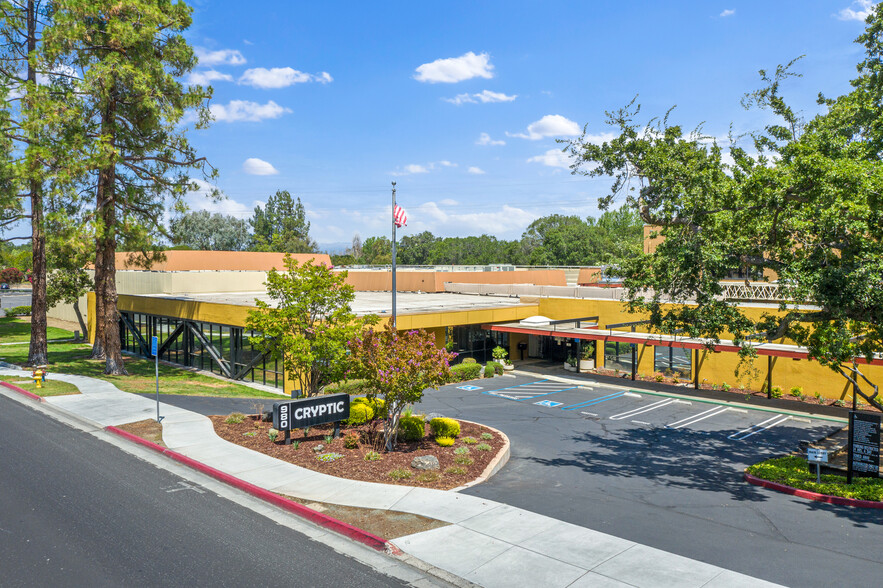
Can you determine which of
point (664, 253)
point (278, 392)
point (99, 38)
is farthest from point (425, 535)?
point (99, 38)

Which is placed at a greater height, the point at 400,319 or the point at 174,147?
the point at 174,147

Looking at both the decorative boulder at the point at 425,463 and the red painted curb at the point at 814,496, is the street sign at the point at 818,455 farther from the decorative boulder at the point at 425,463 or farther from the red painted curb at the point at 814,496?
the decorative boulder at the point at 425,463

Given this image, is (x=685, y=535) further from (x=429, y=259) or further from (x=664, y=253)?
(x=429, y=259)

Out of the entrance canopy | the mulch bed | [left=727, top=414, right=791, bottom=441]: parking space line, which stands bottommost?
[left=727, top=414, right=791, bottom=441]: parking space line

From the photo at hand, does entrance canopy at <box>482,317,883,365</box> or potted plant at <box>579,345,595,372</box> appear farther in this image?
potted plant at <box>579,345,595,372</box>

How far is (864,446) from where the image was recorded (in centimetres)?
1452

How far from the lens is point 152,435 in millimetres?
17281

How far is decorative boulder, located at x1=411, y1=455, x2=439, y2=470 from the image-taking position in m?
14.6

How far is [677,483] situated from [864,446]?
15.5 ft

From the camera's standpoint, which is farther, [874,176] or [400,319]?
[400,319]

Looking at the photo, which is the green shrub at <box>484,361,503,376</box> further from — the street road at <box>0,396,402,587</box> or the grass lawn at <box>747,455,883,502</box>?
the street road at <box>0,396,402,587</box>

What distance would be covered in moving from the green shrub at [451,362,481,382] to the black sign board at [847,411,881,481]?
1885 cm

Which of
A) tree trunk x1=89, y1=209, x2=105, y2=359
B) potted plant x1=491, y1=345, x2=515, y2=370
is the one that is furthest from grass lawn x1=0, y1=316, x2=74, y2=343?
potted plant x1=491, y1=345, x2=515, y2=370

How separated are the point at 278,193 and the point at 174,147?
95.2m
